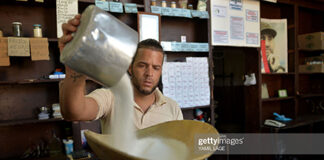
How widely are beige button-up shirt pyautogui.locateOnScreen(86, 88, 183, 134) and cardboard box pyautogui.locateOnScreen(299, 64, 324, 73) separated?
9.63 feet

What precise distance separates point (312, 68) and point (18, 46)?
3.87 meters

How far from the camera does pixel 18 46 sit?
1711 mm

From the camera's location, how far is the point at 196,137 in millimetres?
824

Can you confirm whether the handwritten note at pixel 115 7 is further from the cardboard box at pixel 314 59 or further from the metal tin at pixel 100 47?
the cardboard box at pixel 314 59

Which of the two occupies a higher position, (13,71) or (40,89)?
(13,71)

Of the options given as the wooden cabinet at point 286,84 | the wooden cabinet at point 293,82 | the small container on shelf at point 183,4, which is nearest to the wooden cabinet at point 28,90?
the small container on shelf at point 183,4

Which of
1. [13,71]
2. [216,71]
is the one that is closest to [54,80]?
[13,71]

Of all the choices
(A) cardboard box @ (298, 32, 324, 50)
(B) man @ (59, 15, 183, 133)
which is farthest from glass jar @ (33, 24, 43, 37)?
(A) cardboard box @ (298, 32, 324, 50)

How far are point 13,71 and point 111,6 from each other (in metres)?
1.07

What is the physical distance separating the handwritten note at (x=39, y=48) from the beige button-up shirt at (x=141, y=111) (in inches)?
35.9

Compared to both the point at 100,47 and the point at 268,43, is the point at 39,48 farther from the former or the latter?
the point at 268,43

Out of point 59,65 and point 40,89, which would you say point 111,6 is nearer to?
point 59,65

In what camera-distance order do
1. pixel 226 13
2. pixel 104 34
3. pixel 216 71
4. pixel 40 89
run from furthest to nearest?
1. pixel 216 71
2. pixel 226 13
3. pixel 40 89
4. pixel 104 34

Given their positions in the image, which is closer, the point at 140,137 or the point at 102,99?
the point at 140,137
